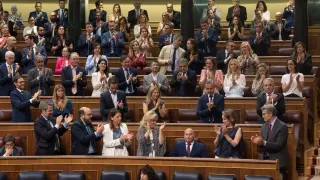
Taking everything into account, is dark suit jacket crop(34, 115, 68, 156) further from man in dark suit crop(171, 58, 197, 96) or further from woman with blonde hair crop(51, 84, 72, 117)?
man in dark suit crop(171, 58, 197, 96)

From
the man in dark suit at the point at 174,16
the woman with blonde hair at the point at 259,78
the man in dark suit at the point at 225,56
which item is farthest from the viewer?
the man in dark suit at the point at 174,16

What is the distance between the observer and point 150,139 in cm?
1095

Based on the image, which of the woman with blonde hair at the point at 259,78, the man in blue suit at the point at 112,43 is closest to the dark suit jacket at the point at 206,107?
the woman with blonde hair at the point at 259,78

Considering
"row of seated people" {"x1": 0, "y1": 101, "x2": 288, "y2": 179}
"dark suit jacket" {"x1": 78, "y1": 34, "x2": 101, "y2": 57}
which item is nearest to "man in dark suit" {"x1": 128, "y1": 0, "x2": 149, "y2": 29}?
"dark suit jacket" {"x1": 78, "y1": 34, "x2": 101, "y2": 57}

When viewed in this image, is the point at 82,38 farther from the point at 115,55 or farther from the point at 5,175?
the point at 5,175

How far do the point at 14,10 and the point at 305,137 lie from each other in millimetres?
7302

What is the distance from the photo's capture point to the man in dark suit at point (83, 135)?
11.0 m

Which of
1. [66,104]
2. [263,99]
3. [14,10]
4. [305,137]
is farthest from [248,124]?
[14,10]

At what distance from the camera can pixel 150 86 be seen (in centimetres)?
1252

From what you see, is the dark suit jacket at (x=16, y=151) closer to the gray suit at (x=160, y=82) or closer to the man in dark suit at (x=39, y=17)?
the gray suit at (x=160, y=82)

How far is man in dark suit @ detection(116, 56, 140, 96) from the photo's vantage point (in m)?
13.2

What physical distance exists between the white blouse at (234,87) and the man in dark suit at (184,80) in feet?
1.74

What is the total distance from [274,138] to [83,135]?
2.26m

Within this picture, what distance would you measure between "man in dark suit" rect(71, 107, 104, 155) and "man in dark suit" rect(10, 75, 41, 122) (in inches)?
49.6
